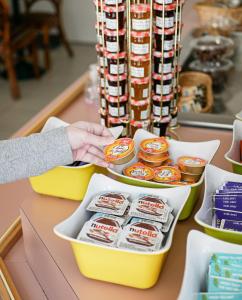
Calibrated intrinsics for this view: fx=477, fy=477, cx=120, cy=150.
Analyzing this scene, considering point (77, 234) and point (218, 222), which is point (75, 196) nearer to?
point (77, 234)

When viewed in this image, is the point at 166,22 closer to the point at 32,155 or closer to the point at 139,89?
the point at 139,89

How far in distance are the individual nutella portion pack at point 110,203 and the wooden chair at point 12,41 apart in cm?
295

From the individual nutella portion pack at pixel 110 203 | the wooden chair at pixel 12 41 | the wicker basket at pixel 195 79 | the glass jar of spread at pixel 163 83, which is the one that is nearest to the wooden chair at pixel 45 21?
the wooden chair at pixel 12 41

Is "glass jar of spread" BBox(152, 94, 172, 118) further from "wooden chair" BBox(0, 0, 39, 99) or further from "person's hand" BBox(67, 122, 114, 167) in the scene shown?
"wooden chair" BBox(0, 0, 39, 99)

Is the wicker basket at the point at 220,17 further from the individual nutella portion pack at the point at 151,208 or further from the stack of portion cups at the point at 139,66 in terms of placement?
the individual nutella portion pack at the point at 151,208

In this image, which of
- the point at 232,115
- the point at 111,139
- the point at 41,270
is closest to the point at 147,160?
the point at 111,139

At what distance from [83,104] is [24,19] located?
293 cm

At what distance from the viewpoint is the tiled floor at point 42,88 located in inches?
143

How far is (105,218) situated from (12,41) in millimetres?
3223

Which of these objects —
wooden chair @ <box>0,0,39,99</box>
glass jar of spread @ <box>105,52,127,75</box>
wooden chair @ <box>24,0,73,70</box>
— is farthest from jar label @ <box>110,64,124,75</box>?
wooden chair @ <box>24,0,73,70</box>

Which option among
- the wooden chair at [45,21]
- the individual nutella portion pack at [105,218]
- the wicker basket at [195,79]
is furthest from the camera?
the wooden chair at [45,21]

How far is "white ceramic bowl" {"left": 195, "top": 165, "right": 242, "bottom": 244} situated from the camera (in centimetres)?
89

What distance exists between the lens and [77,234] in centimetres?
95

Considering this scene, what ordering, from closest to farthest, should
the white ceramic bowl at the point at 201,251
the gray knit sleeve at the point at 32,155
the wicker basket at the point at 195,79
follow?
the white ceramic bowl at the point at 201,251 → the gray knit sleeve at the point at 32,155 → the wicker basket at the point at 195,79
